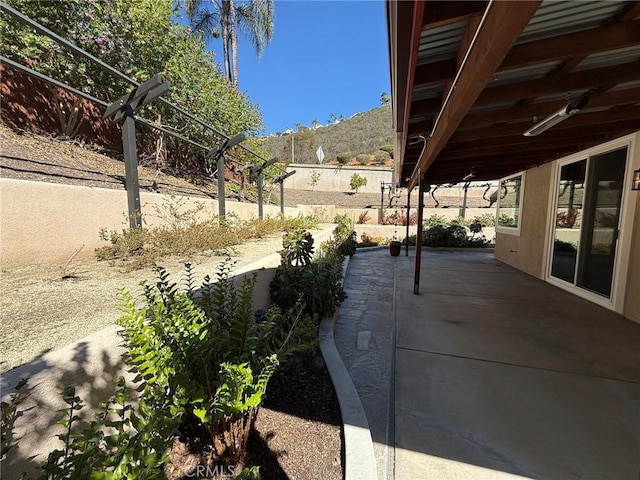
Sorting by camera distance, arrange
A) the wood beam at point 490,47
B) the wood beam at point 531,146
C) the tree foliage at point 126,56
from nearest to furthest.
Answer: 1. the wood beam at point 490,47
2. the wood beam at point 531,146
3. the tree foliage at point 126,56

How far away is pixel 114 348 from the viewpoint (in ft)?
4.21

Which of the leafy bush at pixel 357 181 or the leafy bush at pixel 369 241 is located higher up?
the leafy bush at pixel 357 181

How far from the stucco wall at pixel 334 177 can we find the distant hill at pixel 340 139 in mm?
8365

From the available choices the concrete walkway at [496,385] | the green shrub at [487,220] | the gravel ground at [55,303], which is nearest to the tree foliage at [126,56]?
the gravel ground at [55,303]

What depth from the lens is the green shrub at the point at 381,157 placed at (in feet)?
97.4

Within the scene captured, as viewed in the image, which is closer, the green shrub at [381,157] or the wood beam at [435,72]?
the wood beam at [435,72]

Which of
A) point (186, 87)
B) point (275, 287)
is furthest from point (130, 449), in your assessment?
point (186, 87)

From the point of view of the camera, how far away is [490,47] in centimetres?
120

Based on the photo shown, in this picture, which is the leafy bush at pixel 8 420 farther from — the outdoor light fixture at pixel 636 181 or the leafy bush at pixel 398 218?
the leafy bush at pixel 398 218

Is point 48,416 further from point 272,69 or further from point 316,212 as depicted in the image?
point 272,69

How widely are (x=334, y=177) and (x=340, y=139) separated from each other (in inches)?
827

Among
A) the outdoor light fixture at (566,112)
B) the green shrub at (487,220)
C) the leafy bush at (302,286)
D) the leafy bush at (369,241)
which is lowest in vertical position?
the leafy bush at (369,241)

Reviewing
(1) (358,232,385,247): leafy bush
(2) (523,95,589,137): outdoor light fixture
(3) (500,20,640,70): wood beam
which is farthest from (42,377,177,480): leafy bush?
(1) (358,232,385,247): leafy bush

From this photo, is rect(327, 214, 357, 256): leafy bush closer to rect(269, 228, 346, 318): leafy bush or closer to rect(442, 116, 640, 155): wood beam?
rect(269, 228, 346, 318): leafy bush
